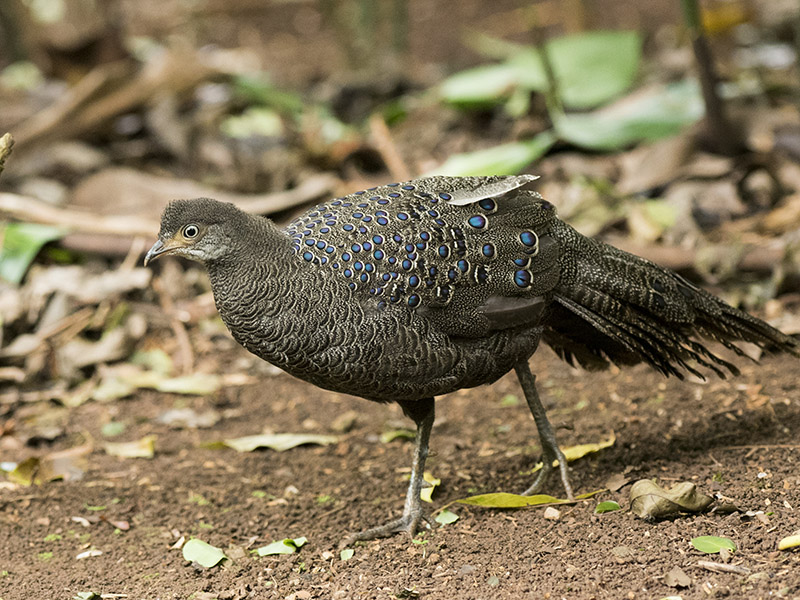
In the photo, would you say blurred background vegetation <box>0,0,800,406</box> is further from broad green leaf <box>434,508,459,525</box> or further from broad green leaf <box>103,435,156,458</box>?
broad green leaf <box>434,508,459,525</box>

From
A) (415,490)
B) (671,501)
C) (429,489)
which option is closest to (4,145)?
(415,490)

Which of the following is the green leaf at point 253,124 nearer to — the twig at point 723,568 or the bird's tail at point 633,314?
the bird's tail at point 633,314

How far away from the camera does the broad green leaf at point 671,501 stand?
3469 mm

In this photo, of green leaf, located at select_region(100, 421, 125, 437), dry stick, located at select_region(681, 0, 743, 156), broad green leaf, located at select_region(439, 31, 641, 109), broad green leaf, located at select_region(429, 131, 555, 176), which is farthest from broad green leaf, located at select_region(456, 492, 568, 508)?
broad green leaf, located at select_region(439, 31, 641, 109)

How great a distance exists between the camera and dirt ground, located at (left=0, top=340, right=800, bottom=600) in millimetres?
3314

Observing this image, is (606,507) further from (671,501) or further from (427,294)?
(427,294)

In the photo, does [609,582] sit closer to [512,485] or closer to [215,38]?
[512,485]

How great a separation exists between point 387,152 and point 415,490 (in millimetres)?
4147

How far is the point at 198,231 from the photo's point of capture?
348 cm

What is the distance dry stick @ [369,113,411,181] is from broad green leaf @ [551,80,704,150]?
1.27 meters

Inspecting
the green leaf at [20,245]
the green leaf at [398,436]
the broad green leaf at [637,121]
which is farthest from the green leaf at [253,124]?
the green leaf at [398,436]

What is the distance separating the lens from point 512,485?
4223mm

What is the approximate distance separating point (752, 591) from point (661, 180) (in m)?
4.10

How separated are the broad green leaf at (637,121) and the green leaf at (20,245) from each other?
3.69m
